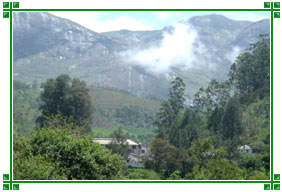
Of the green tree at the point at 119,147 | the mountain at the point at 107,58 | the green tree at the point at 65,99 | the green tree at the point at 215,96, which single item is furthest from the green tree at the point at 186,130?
the mountain at the point at 107,58

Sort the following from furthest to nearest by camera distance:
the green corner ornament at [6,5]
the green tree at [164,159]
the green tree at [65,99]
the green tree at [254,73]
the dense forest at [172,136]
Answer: the green tree at [254,73]
the green tree at [65,99]
the green tree at [164,159]
the dense forest at [172,136]
the green corner ornament at [6,5]

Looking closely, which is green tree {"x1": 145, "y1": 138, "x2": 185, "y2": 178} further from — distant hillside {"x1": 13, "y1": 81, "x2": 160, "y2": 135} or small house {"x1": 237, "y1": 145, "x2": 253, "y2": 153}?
distant hillside {"x1": 13, "y1": 81, "x2": 160, "y2": 135}

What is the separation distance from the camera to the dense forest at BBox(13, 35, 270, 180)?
45.5ft

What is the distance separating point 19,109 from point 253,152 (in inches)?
1242

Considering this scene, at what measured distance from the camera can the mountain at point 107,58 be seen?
485 ft

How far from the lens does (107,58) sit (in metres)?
172

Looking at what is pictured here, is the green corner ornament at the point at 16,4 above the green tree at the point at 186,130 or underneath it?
above

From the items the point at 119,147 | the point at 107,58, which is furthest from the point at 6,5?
the point at 107,58

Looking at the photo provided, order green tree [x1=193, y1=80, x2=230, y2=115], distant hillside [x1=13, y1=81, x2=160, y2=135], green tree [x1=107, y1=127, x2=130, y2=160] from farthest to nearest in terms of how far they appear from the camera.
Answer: distant hillside [x1=13, y1=81, x2=160, y2=135] < green tree [x1=193, y1=80, x2=230, y2=115] < green tree [x1=107, y1=127, x2=130, y2=160]

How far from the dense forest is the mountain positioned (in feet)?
304

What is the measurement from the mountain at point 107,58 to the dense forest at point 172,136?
9251 centimetres

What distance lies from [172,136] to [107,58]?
139033 mm

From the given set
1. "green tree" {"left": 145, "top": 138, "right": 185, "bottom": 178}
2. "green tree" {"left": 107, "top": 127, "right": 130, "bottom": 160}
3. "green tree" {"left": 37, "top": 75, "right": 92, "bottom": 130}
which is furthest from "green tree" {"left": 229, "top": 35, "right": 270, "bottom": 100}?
"green tree" {"left": 37, "top": 75, "right": 92, "bottom": 130}

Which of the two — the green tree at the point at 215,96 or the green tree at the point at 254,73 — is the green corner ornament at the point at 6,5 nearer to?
the green tree at the point at 254,73
